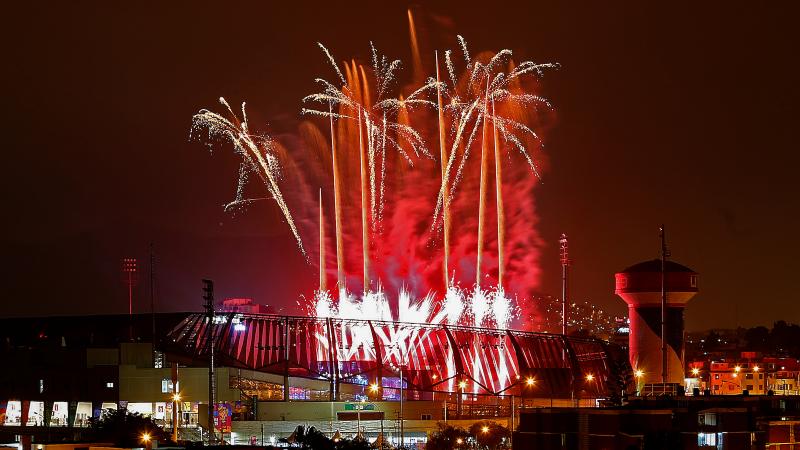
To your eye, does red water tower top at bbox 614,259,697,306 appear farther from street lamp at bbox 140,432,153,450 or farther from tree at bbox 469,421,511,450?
street lamp at bbox 140,432,153,450

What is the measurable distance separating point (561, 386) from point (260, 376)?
24.0 meters

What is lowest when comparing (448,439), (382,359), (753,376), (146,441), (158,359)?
(753,376)

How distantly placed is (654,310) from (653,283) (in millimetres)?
2262

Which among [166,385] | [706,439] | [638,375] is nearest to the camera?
[706,439]

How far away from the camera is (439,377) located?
349 ft

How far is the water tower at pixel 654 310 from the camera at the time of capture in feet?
357

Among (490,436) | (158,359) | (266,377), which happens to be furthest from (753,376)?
(490,436)

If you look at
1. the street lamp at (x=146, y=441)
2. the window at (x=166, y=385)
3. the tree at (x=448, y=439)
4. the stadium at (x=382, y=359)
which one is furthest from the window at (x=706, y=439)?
the window at (x=166, y=385)

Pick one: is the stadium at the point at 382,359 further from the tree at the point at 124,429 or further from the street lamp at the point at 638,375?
the tree at the point at 124,429

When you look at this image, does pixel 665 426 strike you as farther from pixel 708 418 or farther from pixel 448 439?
pixel 448 439

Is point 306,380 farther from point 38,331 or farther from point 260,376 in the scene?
point 38,331

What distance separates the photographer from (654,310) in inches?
4326

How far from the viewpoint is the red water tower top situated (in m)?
109

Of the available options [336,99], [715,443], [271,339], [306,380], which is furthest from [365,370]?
[715,443]
